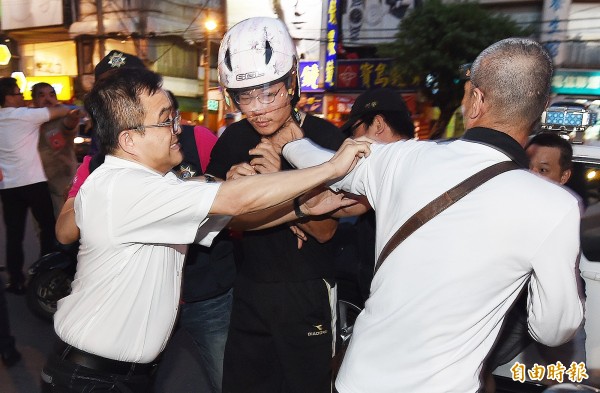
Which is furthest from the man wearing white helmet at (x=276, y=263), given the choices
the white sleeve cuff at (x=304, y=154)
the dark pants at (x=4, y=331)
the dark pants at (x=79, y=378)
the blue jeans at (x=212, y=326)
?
the dark pants at (x=4, y=331)

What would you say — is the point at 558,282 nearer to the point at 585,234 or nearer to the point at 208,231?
the point at 208,231

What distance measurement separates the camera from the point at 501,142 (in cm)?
148

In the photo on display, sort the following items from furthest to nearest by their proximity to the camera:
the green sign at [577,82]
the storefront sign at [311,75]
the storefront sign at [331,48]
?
the storefront sign at [311,75] < the storefront sign at [331,48] < the green sign at [577,82]

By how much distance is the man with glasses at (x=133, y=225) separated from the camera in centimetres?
177

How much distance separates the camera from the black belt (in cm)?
194

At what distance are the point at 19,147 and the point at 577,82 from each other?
17811 mm

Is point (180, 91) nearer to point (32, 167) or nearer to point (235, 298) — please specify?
point (32, 167)

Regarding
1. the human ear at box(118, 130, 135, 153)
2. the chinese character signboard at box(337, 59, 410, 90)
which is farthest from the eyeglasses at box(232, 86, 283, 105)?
the chinese character signboard at box(337, 59, 410, 90)

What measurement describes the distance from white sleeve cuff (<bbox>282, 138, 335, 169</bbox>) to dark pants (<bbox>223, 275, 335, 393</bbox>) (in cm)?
59

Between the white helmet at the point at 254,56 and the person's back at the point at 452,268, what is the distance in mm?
902

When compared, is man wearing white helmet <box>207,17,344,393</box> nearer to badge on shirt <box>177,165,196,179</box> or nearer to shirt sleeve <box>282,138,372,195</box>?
shirt sleeve <box>282,138,372,195</box>

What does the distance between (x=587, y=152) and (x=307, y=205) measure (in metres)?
2.10

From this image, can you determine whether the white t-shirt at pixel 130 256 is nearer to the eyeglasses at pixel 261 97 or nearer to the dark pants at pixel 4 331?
the eyeglasses at pixel 261 97

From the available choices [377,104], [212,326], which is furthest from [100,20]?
[212,326]
